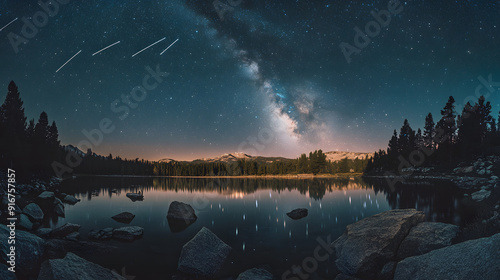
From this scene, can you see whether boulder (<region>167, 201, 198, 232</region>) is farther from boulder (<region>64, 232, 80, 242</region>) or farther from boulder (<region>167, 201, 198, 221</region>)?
boulder (<region>64, 232, 80, 242</region>)

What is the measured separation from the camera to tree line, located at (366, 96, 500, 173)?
70.1 meters

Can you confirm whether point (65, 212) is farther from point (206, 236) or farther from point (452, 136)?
point (452, 136)

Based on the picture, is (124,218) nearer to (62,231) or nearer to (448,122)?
(62,231)

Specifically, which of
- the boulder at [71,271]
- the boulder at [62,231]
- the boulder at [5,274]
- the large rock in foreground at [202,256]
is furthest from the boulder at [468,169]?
the boulder at [5,274]

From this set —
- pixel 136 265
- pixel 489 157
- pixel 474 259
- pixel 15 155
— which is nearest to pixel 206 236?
pixel 136 265

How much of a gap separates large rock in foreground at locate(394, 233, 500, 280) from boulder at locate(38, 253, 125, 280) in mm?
12248

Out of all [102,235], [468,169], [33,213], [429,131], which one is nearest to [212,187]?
[33,213]

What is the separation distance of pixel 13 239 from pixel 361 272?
17.4 m

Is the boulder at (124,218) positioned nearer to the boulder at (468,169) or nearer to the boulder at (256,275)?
the boulder at (256,275)

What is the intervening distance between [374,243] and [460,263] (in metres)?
4.31

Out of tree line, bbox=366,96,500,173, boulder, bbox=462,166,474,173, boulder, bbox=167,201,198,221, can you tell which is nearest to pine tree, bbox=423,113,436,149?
tree line, bbox=366,96,500,173

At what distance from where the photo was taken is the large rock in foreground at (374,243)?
36.1 ft

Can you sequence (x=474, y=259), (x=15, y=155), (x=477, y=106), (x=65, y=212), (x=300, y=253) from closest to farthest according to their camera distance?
1. (x=474, y=259)
2. (x=300, y=253)
3. (x=65, y=212)
4. (x=15, y=155)
5. (x=477, y=106)

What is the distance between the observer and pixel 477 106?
7694 cm
